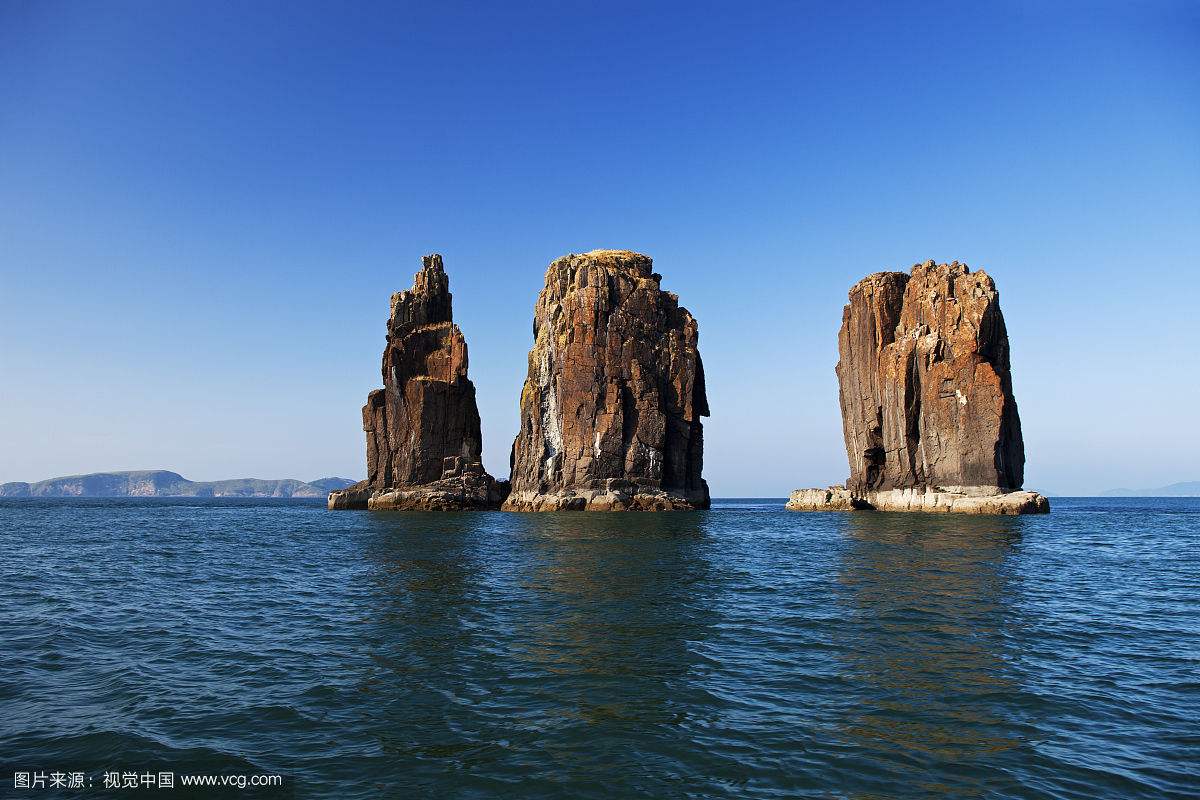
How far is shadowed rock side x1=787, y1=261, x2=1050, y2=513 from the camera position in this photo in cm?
7912

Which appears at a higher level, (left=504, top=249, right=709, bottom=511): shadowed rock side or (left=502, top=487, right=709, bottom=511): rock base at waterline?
(left=504, top=249, right=709, bottom=511): shadowed rock side

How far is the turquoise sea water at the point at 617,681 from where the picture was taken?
9.48 metres

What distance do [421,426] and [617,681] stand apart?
9828 centimetres

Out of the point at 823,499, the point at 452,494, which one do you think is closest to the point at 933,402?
the point at 823,499

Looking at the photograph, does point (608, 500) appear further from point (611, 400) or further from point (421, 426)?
point (421, 426)

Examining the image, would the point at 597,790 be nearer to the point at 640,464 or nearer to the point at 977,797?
the point at 977,797

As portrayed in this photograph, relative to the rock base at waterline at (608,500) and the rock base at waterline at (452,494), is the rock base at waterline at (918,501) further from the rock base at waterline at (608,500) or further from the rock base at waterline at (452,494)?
the rock base at waterline at (452,494)

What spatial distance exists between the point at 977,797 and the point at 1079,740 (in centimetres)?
348

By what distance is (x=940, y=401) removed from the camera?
83.2 meters

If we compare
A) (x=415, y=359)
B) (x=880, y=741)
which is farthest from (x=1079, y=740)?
(x=415, y=359)

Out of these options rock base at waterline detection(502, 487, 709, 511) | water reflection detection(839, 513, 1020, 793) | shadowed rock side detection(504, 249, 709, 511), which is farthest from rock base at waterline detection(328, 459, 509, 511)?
water reflection detection(839, 513, 1020, 793)

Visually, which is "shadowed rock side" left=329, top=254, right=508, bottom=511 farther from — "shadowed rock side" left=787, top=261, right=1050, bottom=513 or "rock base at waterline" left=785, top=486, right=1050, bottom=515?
"shadowed rock side" left=787, top=261, right=1050, bottom=513

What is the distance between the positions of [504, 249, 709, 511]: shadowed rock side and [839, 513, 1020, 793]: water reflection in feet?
198

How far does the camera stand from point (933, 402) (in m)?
83.8
